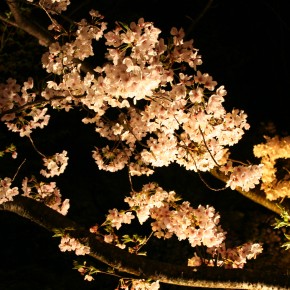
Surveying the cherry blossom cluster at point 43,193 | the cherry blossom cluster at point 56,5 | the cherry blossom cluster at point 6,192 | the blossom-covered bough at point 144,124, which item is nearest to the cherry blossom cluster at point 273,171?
the blossom-covered bough at point 144,124

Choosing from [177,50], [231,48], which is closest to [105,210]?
[231,48]

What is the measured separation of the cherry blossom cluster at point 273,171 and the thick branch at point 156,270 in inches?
61.3

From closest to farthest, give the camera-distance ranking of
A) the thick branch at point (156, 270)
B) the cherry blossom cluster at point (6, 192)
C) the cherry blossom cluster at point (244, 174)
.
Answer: the thick branch at point (156, 270) → the cherry blossom cluster at point (6, 192) → the cherry blossom cluster at point (244, 174)

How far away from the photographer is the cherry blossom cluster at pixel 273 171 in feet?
14.3

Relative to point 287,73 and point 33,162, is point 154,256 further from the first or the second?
point 287,73

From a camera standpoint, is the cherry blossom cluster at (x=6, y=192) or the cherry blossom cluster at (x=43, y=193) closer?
the cherry blossom cluster at (x=6, y=192)

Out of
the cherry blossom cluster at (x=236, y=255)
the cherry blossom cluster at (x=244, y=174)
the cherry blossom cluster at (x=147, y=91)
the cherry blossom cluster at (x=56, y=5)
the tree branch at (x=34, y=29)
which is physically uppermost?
the cherry blossom cluster at (x=56, y=5)

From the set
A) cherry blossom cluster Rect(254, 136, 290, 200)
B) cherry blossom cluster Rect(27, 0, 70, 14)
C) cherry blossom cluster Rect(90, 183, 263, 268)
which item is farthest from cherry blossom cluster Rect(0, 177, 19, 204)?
cherry blossom cluster Rect(254, 136, 290, 200)

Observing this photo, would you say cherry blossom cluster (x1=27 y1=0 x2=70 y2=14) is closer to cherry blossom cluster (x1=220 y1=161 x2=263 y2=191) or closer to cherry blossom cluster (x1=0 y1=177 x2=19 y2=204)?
cherry blossom cluster (x1=0 y1=177 x2=19 y2=204)

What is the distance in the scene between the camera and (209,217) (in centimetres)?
369

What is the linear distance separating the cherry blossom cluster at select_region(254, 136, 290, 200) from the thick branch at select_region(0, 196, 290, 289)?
1.56 metres

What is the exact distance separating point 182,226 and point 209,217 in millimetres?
274

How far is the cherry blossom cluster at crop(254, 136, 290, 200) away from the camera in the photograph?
4359mm

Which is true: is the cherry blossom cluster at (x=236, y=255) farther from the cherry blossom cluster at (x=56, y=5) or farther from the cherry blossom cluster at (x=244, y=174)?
the cherry blossom cluster at (x=56, y=5)
